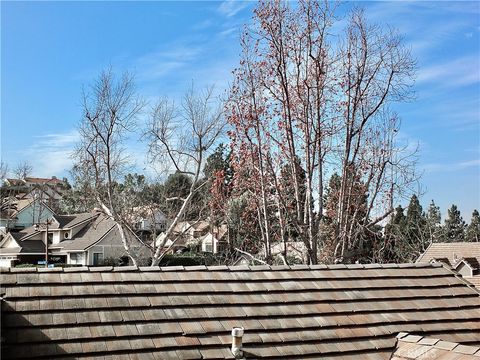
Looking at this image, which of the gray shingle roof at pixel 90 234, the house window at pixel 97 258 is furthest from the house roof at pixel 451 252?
the house window at pixel 97 258

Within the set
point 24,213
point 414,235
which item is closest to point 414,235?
point 414,235

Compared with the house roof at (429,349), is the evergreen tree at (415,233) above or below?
above

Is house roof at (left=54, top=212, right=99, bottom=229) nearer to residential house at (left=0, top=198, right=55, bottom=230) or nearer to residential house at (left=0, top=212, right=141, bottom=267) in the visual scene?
residential house at (left=0, top=212, right=141, bottom=267)

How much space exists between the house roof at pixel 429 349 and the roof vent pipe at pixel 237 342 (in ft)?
5.52

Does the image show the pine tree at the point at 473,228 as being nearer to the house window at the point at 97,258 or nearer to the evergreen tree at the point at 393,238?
the evergreen tree at the point at 393,238

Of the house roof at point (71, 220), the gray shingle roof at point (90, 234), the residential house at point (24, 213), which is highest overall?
the residential house at point (24, 213)

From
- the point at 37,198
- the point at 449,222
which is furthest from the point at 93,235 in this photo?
the point at 449,222

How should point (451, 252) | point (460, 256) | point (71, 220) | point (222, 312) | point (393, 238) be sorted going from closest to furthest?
point (222, 312) < point (393, 238) < point (460, 256) < point (451, 252) < point (71, 220)

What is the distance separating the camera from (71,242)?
39625 millimetres

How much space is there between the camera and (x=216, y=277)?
18.3 feet

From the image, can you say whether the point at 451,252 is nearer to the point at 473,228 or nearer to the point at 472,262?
the point at 472,262

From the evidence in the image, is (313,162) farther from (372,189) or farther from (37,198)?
(37,198)

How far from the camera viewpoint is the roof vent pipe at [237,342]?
4.50 meters

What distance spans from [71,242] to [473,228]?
3521 centimetres
